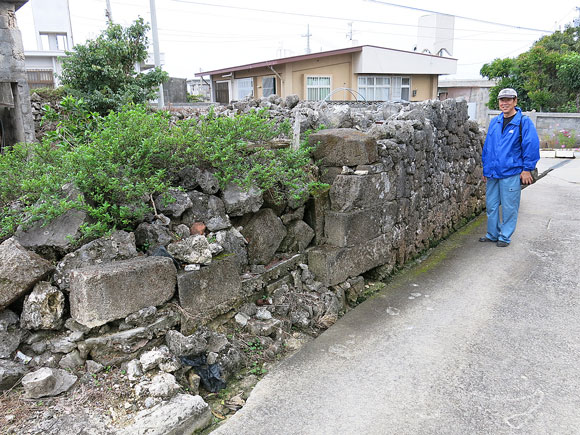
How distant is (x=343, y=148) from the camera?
4.20 metres

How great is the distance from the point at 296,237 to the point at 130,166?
1.61 metres

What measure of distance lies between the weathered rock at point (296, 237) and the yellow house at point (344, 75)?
1394 centimetres

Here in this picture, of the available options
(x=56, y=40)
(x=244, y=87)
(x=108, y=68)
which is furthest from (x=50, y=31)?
(x=108, y=68)

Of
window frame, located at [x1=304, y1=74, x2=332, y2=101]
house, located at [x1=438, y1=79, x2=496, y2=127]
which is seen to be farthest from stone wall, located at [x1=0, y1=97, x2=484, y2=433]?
house, located at [x1=438, y1=79, x2=496, y2=127]

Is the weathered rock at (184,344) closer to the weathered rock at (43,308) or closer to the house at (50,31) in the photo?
the weathered rock at (43,308)

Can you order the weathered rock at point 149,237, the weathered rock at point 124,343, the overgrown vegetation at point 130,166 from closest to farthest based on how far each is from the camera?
the weathered rock at point 124,343
the overgrown vegetation at point 130,166
the weathered rock at point 149,237

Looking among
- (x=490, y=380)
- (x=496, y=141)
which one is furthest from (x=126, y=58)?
(x=490, y=380)

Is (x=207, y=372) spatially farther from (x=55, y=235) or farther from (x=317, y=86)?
(x=317, y=86)

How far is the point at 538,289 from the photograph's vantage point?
4.40 meters

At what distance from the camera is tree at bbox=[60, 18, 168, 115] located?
10.5 metres

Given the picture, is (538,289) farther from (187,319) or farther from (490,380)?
(187,319)

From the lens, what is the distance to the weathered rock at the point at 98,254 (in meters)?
2.80

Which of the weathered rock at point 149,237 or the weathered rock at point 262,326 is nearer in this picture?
the weathered rock at point 149,237

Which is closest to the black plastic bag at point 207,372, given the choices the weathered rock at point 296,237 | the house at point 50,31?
the weathered rock at point 296,237
